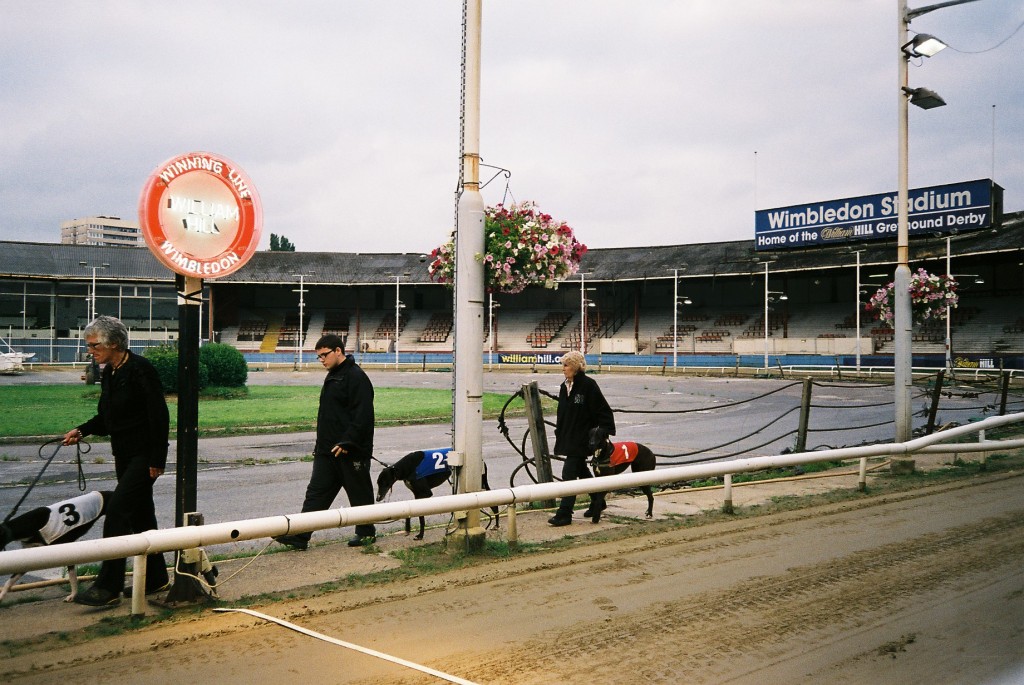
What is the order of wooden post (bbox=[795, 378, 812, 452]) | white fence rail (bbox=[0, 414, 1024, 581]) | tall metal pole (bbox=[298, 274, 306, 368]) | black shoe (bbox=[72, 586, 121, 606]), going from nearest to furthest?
1. white fence rail (bbox=[0, 414, 1024, 581])
2. black shoe (bbox=[72, 586, 121, 606])
3. wooden post (bbox=[795, 378, 812, 452])
4. tall metal pole (bbox=[298, 274, 306, 368])

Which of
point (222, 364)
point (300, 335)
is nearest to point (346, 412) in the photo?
point (222, 364)

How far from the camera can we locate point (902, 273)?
42.5 ft

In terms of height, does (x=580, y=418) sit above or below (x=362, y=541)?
above

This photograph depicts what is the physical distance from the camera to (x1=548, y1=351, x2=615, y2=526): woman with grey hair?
844 centimetres

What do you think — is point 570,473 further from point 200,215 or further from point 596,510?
point 200,215

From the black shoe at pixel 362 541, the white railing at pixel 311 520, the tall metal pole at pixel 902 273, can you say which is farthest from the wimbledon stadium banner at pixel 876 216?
the black shoe at pixel 362 541

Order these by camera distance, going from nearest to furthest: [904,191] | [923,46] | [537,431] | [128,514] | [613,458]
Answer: [128,514] → [613,458] → [537,431] → [923,46] → [904,191]

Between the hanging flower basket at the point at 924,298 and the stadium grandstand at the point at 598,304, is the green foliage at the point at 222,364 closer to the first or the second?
the hanging flower basket at the point at 924,298

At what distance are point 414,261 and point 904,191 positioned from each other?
5560 centimetres

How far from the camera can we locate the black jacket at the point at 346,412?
24.5ft

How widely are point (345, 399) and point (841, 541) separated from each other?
15.8 ft

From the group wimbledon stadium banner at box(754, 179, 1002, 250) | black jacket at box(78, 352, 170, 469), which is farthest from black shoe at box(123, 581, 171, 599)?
wimbledon stadium banner at box(754, 179, 1002, 250)

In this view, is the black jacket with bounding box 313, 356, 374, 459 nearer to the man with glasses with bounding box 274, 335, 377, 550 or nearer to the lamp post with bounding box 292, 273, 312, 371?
the man with glasses with bounding box 274, 335, 377, 550

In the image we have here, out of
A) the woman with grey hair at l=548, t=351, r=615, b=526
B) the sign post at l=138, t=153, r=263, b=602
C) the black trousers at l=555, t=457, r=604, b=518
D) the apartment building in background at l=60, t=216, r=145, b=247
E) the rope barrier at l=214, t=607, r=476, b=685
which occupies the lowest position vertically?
the rope barrier at l=214, t=607, r=476, b=685
